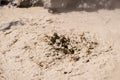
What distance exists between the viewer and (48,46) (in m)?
4.20

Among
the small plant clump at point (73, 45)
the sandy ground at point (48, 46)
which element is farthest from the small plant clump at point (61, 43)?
the sandy ground at point (48, 46)

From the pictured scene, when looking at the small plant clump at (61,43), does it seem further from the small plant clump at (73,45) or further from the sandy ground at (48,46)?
the sandy ground at (48,46)

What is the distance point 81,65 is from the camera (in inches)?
150

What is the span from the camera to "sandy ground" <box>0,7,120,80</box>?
369cm

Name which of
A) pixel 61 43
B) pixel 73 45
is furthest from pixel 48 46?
pixel 73 45

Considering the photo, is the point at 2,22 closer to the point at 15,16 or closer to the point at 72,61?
the point at 15,16

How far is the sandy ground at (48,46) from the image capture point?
369 centimetres

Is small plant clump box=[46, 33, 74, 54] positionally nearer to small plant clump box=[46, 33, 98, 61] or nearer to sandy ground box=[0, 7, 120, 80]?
small plant clump box=[46, 33, 98, 61]

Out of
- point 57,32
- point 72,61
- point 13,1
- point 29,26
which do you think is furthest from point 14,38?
point 13,1

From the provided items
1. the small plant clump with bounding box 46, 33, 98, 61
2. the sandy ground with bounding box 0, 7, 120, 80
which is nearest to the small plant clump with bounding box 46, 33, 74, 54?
the small plant clump with bounding box 46, 33, 98, 61

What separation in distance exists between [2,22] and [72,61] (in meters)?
1.74

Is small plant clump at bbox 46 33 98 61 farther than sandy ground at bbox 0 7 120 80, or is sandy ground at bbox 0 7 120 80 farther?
small plant clump at bbox 46 33 98 61

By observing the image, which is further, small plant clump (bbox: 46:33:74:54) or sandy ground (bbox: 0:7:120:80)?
small plant clump (bbox: 46:33:74:54)

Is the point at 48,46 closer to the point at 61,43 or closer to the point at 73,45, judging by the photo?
the point at 61,43
